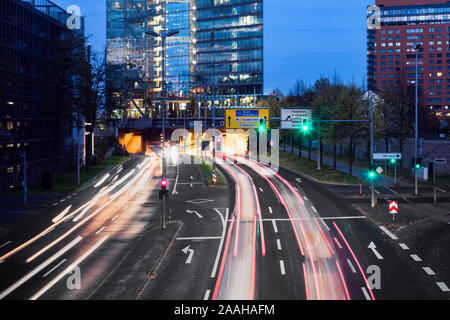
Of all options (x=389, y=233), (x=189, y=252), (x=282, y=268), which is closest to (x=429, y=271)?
(x=282, y=268)

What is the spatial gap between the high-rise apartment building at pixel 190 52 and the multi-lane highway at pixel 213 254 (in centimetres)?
10710

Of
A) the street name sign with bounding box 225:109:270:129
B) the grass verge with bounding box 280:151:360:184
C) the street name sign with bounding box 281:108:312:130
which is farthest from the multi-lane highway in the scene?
the grass verge with bounding box 280:151:360:184

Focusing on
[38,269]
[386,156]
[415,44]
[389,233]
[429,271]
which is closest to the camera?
[429,271]

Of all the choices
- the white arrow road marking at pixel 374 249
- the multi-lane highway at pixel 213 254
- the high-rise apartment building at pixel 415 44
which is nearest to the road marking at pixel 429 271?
the multi-lane highway at pixel 213 254

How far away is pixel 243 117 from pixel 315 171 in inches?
570

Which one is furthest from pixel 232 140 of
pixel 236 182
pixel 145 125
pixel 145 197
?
pixel 145 197

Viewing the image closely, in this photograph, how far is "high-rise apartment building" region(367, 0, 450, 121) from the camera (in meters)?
171

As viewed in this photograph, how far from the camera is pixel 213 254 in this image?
20766mm

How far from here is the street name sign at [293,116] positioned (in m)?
43.5

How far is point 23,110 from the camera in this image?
50.4 m

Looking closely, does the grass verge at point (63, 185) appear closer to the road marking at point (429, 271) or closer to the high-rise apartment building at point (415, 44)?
the road marking at point (429, 271)

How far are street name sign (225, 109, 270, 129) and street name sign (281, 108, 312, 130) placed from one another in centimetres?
177

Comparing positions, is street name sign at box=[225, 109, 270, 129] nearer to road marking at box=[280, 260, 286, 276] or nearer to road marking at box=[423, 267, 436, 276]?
road marking at box=[280, 260, 286, 276]

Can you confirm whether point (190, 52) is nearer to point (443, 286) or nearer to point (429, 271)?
point (429, 271)
